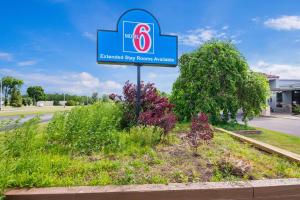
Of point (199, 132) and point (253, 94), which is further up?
point (253, 94)

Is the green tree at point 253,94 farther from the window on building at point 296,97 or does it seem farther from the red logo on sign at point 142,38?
the window on building at point 296,97

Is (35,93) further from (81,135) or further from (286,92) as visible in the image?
(81,135)

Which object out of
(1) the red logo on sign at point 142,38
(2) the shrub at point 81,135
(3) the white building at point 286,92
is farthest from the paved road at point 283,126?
(3) the white building at point 286,92

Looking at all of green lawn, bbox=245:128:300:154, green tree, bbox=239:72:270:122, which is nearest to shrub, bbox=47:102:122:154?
green lawn, bbox=245:128:300:154

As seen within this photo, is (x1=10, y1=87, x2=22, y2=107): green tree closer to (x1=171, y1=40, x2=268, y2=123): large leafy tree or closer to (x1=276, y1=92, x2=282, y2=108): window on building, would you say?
(x1=276, y1=92, x2=282, y2=108): window on building

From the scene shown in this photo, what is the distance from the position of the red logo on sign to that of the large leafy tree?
157 inches

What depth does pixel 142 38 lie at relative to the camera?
26.9 feet

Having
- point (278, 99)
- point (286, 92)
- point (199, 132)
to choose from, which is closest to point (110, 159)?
point (199, 132)

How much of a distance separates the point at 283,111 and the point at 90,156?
35382 millimetres

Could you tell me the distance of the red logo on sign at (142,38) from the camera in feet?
26.7

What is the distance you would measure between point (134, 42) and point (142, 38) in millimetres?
290

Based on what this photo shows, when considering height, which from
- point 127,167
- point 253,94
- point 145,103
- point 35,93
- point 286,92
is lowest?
point 127,167

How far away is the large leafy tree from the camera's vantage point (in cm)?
1147

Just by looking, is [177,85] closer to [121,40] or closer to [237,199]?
[121,40]
